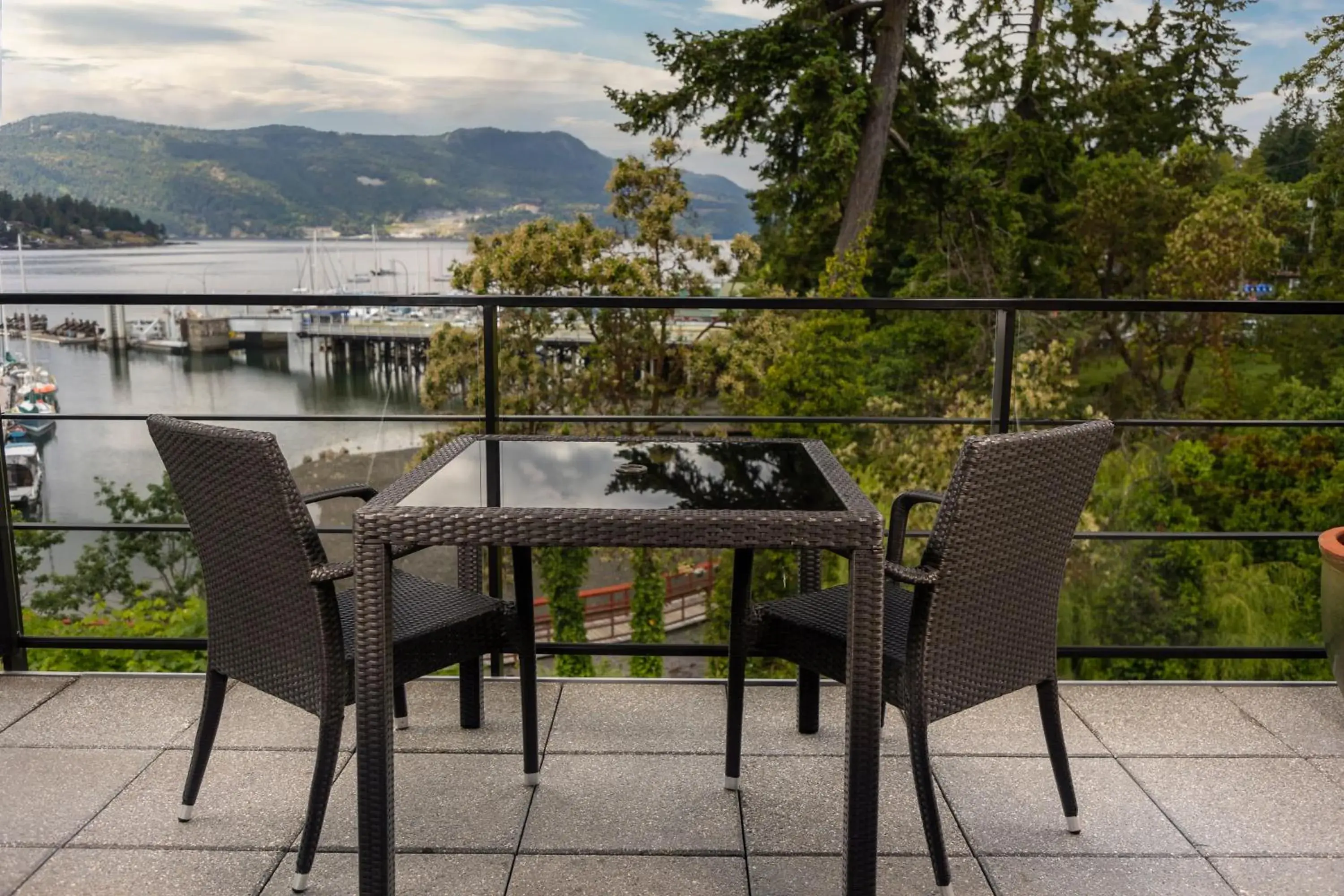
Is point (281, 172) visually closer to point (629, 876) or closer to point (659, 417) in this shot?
point (659, 417)

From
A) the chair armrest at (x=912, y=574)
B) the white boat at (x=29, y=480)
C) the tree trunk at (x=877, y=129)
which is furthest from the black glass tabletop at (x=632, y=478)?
the white boat at (x=29, y=480)

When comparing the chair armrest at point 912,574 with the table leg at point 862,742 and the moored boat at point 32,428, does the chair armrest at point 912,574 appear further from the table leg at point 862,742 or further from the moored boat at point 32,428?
the moored boat at point 32,428

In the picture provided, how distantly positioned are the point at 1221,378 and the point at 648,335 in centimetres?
734

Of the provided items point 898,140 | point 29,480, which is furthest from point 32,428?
point 898,140

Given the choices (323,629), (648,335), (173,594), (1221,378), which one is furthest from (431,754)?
(1221,378)

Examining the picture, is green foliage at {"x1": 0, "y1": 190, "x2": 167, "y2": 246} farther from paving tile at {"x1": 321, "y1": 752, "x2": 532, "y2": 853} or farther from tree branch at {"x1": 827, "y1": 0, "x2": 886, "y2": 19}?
paving tile at {"x1": 321, "y1": 752, "x2": 532, "y2": 853}

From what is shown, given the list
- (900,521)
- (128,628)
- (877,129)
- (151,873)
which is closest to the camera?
(151,873)

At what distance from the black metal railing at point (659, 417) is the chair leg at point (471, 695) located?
228 mm

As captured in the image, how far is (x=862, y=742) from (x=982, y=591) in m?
0.34

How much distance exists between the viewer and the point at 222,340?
58.6 ft

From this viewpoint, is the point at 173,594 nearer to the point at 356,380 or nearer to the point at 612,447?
the point at 356,380

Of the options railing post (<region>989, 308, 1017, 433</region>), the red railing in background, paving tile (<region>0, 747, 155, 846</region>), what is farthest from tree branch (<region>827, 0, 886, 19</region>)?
paving tile (<region>0, 747, 155, 846</region>)

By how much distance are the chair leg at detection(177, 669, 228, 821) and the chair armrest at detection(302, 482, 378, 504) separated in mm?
387

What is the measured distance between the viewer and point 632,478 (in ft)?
7.30
